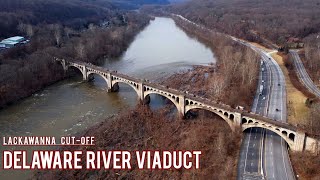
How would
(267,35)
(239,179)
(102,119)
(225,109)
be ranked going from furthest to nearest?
(267,35) < (102,119) < (225,109) < (239,179)

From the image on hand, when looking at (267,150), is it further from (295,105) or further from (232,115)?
(295,105)

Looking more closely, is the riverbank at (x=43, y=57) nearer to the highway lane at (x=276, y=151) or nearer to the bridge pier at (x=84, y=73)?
the bridge pier at (x=84, y=73)

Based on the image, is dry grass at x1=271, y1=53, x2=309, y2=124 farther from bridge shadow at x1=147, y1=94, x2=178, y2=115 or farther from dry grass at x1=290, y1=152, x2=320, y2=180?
bridge shadow at x1=147, y1=94, x2=178, y2=115

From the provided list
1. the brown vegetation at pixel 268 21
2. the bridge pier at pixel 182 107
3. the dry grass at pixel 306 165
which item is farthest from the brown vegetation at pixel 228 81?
the brown vegetation at pixel 268 21

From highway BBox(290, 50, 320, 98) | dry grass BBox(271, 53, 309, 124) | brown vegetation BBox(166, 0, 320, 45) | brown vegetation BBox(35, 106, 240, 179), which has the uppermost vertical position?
brown vegetation BBox(166, 0, 320, 45)

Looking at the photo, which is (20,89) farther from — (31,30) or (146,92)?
(31,30)

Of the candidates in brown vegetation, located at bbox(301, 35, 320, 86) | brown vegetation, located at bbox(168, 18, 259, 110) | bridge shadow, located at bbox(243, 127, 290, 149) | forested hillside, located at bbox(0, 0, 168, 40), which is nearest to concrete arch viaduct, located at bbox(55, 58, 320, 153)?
bridge shadow, located at bbox(243, 127, 290, 149)

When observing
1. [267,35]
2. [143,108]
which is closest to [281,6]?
[267,35]
